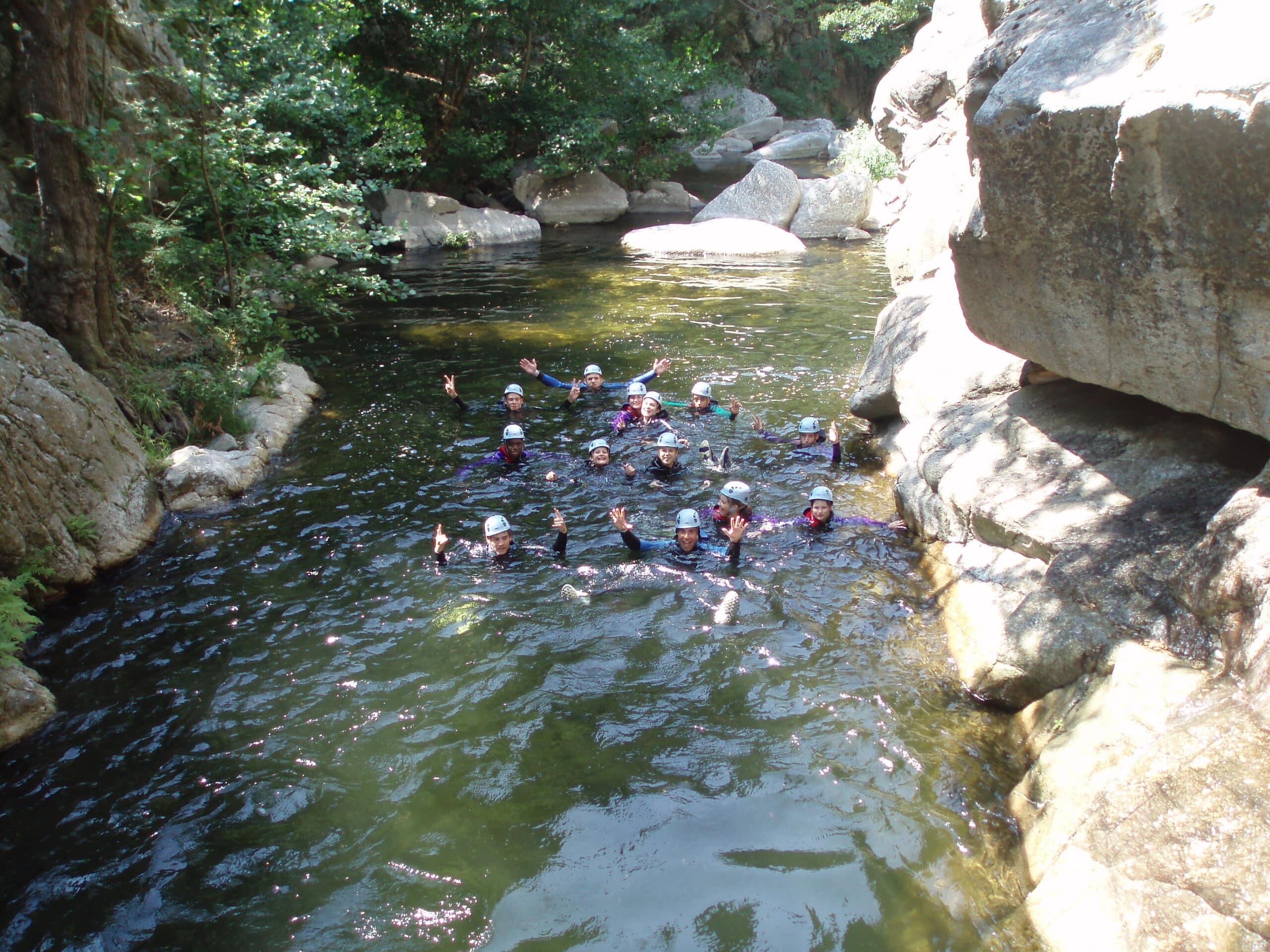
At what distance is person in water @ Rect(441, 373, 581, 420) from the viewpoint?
39.1ft

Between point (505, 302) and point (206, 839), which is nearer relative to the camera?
point (206, 839)

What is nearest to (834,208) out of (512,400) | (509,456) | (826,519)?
(512,400)

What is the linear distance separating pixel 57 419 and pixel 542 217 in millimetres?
21810

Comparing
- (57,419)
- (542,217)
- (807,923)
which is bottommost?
(807,923)

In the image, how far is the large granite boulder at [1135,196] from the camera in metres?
4.73

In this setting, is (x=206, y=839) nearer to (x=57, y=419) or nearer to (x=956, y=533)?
(x=57, y=419)

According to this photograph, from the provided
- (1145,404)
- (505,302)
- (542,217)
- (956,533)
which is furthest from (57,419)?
(542,217)

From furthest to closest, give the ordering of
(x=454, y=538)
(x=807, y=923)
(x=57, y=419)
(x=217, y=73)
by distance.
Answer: (x=217, y=73)
(x=454, y=538)
(x=57, y=419)
(x=807, y=923)

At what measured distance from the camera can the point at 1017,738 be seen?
18.9 feet

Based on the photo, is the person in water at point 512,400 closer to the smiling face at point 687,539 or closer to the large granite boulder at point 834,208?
the smiling face at point 687,539

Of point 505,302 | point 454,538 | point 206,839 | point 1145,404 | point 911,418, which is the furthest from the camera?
point 505,302

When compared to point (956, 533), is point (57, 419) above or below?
above

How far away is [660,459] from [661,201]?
72.7ft

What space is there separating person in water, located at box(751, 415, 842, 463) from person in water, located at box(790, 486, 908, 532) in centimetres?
161
